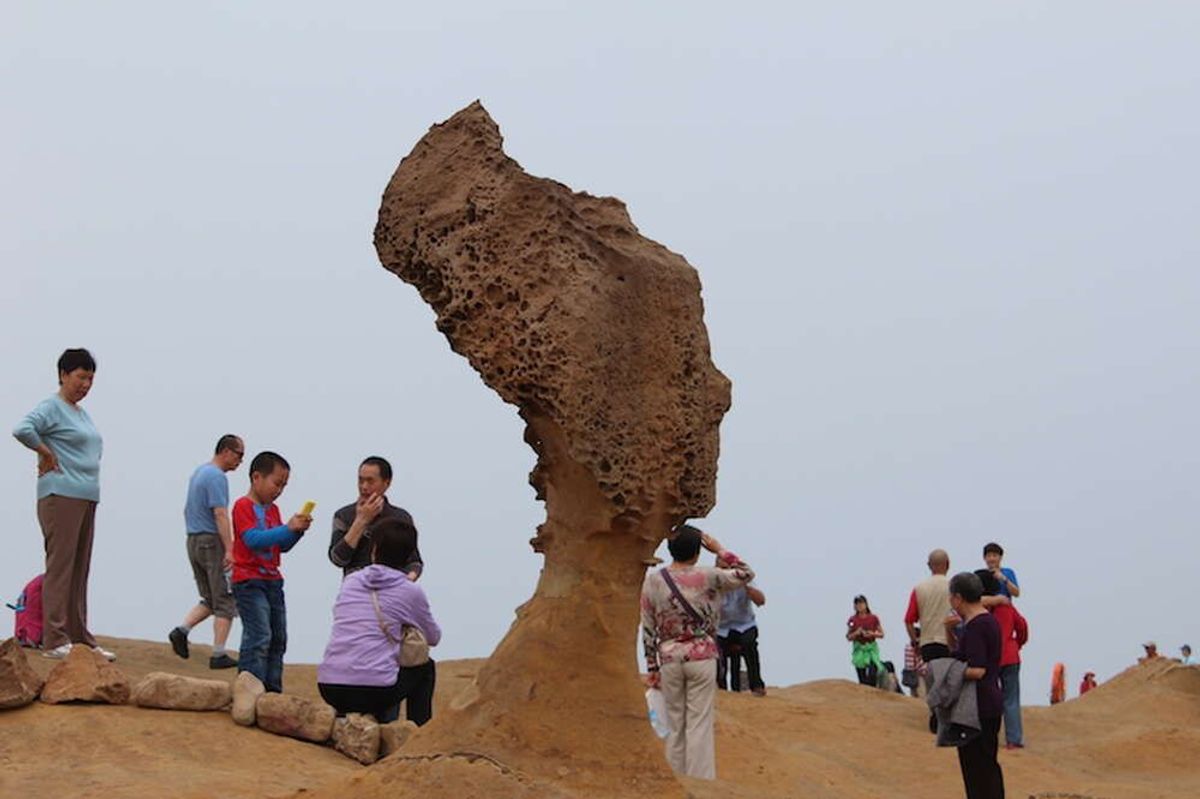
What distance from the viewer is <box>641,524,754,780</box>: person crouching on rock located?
684 cm

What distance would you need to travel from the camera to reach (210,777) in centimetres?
602

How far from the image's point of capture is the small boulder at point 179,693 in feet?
23.3

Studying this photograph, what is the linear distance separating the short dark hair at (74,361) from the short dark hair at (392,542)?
2333mm

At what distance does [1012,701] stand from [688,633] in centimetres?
493

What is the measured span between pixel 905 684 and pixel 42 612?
33.4 ft

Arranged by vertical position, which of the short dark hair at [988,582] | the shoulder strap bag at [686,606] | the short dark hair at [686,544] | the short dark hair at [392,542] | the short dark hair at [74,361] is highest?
the short dark hair at [74,361]

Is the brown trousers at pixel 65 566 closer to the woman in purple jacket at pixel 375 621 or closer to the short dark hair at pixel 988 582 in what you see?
the woman in purple jacket at pixel 375 621

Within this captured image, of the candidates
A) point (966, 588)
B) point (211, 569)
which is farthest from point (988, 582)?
point (211, 569)

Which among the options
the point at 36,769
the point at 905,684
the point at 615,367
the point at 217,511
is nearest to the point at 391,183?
the point at 615,367

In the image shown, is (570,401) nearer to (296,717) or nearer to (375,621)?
(375,621)

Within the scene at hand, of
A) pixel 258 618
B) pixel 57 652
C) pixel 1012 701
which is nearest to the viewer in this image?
pixel 258 618

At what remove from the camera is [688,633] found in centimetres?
687

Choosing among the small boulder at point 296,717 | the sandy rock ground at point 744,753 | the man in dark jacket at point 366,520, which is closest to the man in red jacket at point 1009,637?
the sandy rock ground at point 744,753

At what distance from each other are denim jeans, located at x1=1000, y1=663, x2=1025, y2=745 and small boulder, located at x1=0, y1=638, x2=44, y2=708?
671 cm
